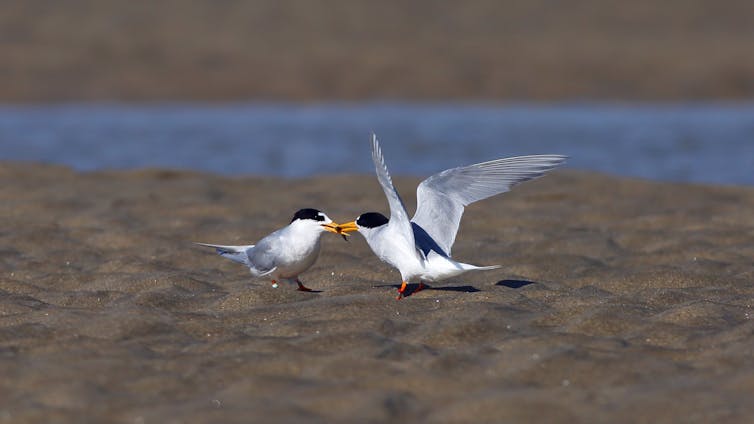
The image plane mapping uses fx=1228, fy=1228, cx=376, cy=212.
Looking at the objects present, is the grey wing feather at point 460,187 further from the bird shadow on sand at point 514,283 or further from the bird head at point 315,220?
the bird shadow on sand at point 514,283

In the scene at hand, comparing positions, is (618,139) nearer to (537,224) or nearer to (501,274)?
(537,224)

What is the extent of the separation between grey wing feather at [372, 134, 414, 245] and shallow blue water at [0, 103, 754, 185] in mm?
8281

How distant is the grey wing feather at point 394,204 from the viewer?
6.75 m

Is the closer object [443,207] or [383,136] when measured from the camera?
[443,207]

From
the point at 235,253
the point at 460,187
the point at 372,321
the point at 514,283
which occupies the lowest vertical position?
the point at 514,283

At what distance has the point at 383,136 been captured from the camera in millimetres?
20344

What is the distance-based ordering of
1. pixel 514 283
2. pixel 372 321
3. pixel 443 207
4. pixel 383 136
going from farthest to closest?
pixel 383 136, pixel 514 283, pixel 443 207, pixel 372 321

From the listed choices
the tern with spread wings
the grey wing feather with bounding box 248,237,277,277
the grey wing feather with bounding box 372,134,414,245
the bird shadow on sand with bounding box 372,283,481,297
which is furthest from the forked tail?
the grey wing feather with bounding box 372,134,414,245

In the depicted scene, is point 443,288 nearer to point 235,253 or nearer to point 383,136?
point 235,253

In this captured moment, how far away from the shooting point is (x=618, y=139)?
64.4 feet

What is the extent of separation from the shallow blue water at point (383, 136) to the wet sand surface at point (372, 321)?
214 inches

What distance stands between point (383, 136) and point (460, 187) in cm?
1287

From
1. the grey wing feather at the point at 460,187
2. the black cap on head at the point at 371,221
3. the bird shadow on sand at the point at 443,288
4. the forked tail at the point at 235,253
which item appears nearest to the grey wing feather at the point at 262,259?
the forked tail at the point at 235,253

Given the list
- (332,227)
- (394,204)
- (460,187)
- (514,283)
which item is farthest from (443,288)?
(394,204)
